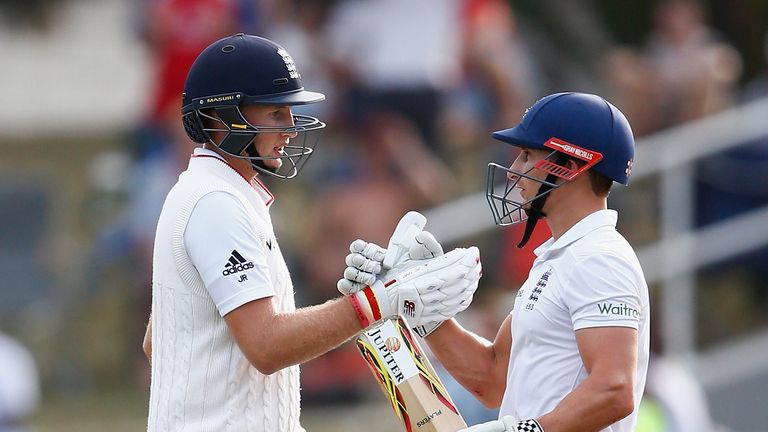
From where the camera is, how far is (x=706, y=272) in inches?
388

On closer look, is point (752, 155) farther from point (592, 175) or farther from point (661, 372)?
point (592, 175)

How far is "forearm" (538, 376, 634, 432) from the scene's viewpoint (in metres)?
4.57

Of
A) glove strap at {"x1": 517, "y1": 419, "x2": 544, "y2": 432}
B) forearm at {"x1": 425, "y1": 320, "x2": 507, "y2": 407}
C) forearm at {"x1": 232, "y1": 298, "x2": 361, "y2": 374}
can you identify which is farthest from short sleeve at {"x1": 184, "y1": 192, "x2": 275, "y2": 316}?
glove strap at {"x1": 517, "y1": 419, "x2": 544, "y2": 432}

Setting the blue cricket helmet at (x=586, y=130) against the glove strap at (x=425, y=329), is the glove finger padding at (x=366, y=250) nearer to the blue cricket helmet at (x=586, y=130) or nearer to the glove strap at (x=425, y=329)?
the glove strap at (x=425, y=329)

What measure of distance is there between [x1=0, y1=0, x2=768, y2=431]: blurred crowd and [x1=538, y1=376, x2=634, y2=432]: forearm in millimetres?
5664

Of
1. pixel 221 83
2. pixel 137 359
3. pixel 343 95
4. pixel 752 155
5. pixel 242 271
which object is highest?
pixel 221 83

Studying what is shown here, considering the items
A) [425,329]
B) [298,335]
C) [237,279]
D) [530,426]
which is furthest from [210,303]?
[530,426]

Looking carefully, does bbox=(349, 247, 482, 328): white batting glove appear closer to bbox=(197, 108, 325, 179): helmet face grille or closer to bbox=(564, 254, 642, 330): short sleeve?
bbox=(564, 254, 642, 330): short sleeve

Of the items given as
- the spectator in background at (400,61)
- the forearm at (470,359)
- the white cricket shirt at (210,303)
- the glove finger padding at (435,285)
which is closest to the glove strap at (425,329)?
the forearm at (470,359)

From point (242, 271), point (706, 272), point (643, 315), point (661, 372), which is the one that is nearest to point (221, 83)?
point (242, 271)

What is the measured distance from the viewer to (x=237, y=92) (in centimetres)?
512

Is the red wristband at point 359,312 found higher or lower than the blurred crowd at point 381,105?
higher

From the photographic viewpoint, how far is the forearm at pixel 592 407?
4.57 m

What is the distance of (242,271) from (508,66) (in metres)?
6.88
